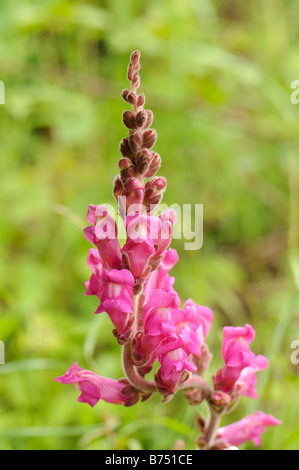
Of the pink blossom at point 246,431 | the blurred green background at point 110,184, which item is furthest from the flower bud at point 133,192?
the blurred green background at point 110,184

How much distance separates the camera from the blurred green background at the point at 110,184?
6.71 feet

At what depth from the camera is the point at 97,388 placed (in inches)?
42.8

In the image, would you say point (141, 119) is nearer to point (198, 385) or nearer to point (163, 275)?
point (163, 275)

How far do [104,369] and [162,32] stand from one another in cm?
171

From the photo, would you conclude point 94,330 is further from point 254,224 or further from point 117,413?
point 254,224

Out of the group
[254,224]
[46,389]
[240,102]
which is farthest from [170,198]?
[46,389]

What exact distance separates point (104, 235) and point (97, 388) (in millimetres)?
309

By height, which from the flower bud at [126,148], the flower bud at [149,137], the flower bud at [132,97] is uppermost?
the flower bud at [132,97]

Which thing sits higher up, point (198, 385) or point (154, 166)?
point (154, 166)

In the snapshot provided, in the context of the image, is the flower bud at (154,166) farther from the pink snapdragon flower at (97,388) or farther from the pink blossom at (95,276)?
the pink snapdragon flower at (97,388)

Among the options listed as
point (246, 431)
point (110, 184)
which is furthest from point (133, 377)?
point (110, 184)

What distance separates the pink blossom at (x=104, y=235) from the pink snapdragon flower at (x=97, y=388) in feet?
0.74

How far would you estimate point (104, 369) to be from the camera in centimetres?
226

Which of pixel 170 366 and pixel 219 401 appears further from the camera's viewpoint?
pixel 219 401
